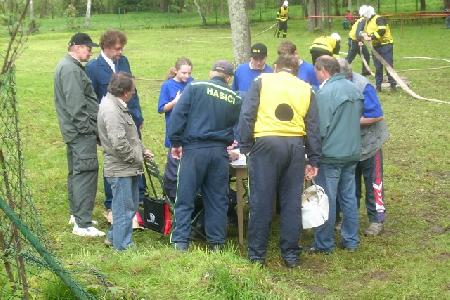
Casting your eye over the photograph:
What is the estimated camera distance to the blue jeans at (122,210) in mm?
6176

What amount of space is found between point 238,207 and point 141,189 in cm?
137

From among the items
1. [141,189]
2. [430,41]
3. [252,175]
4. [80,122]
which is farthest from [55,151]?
[430,41]

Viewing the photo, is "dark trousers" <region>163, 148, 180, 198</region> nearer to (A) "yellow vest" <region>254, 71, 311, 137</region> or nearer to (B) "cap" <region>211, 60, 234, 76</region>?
(B) "cap" <region>211, 60, 234, 76</region>

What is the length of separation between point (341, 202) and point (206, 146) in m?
1.41

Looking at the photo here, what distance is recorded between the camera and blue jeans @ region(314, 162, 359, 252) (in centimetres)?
641

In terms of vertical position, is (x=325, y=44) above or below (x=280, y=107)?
above

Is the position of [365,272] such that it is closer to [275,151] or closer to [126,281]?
[275,151]

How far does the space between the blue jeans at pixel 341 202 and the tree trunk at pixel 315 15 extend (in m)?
29.4

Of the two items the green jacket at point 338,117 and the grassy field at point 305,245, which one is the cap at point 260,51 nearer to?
the green jacket at point 338,117

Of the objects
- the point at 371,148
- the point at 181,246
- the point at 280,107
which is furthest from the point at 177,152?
the point at 371,148

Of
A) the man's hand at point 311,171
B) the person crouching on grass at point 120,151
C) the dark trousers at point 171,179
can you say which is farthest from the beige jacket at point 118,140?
the man's hand at point 311,171

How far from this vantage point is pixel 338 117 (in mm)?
6254

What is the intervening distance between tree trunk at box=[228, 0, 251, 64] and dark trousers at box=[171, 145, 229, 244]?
18.1ft

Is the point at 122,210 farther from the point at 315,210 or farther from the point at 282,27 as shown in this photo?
the point at 282,27
